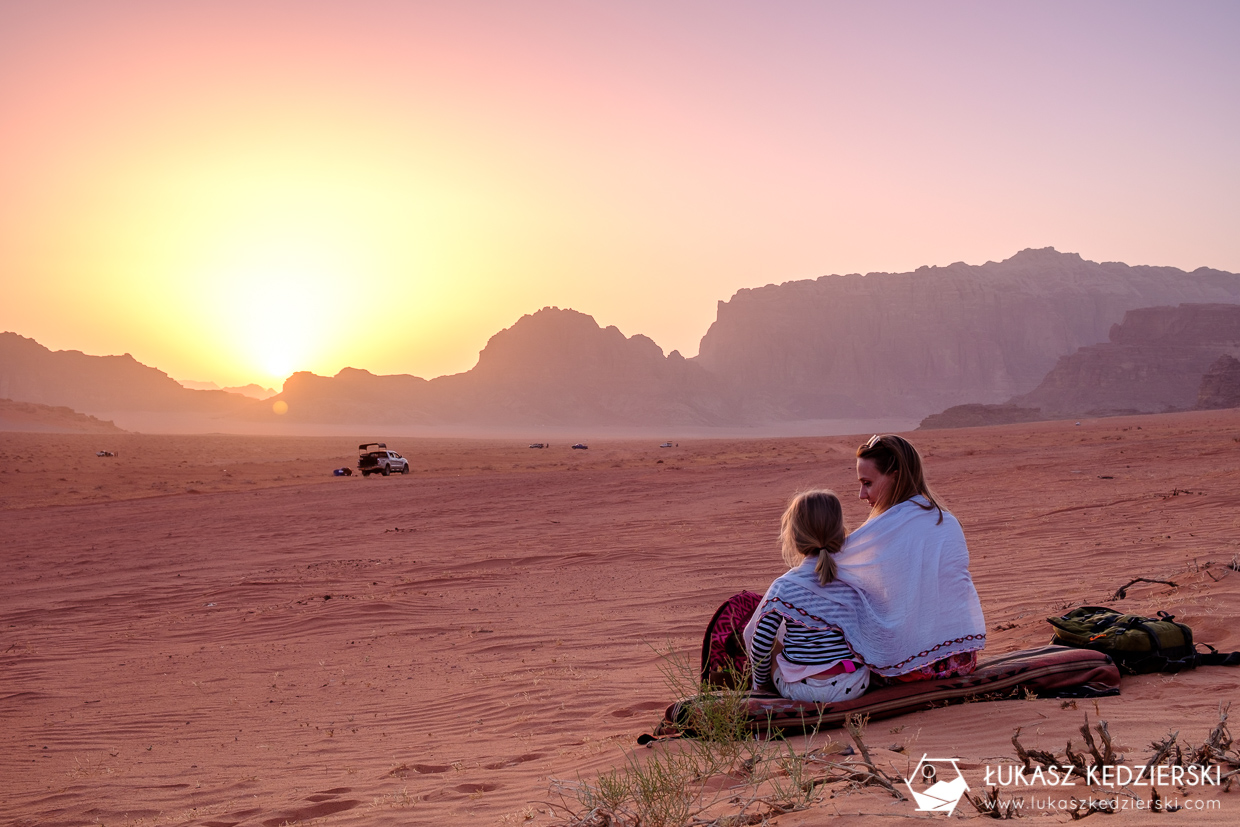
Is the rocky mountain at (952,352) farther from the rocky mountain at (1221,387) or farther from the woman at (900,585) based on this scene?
the woman at (900,585)

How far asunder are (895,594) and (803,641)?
0.50 metres

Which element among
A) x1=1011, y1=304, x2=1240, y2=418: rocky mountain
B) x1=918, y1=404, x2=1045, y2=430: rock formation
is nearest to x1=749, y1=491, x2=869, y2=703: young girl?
x1=918, y1=404, x2=1045, y2=430: rock formation

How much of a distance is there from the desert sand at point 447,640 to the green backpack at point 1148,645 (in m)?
0.08

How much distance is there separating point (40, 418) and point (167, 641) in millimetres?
112346

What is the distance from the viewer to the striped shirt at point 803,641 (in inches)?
162

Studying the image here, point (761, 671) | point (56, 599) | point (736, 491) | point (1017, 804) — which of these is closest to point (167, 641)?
point (56, 599)

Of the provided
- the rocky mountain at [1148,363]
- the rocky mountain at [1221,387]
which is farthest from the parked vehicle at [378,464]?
the rocky mountain at [1148,363]

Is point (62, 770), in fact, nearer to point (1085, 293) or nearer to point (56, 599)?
point (56, 599)

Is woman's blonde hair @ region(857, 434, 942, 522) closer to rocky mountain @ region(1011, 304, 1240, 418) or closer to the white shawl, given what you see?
the white shawl

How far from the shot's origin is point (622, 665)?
6605mm

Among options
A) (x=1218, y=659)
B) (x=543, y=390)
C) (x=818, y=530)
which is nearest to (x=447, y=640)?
(x=818, y=530)

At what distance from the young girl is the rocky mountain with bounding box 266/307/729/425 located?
161528mm

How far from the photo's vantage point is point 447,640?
315 inches

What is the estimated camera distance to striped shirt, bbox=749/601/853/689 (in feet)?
13.5
